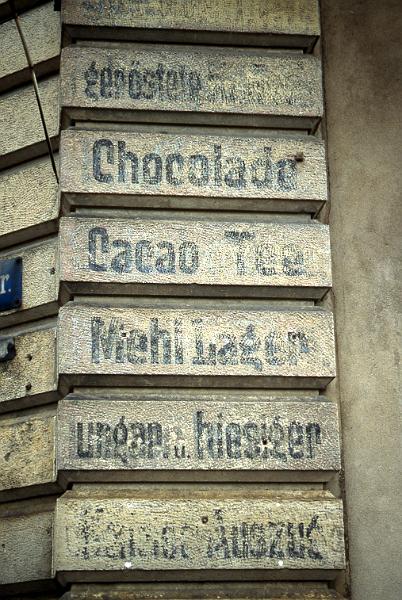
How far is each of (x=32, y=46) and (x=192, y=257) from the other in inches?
75.7

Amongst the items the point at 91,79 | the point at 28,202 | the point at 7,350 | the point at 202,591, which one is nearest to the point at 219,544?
the point at 202,591

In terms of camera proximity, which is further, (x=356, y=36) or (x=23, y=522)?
(x=356, y=36)

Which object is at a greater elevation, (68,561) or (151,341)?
(151,341)

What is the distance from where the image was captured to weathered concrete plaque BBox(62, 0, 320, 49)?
7.73 metres

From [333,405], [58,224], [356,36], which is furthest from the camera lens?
[356,36]

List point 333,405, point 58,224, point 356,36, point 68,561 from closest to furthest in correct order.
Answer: point 68,561 < point 333,405 < point 58,224 < point 356,36

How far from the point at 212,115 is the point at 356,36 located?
1.21 metres

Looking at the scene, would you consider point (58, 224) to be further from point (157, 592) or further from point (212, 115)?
point (157, 592)

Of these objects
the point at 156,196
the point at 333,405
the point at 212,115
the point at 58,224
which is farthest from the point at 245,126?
the point at 333,405

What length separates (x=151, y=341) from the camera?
23.4ft

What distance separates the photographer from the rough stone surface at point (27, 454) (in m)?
7.27

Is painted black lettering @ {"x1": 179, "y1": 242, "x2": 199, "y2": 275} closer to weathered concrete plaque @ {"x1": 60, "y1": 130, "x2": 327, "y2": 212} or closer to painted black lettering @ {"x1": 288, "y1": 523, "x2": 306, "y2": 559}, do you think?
weathered concrete plaque @ {"x1": 60, "y1": 130, "x2": 327, "y2": 212}

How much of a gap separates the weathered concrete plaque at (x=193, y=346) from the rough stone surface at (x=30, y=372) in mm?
328

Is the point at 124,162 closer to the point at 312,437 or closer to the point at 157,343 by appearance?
the point at 157,343
